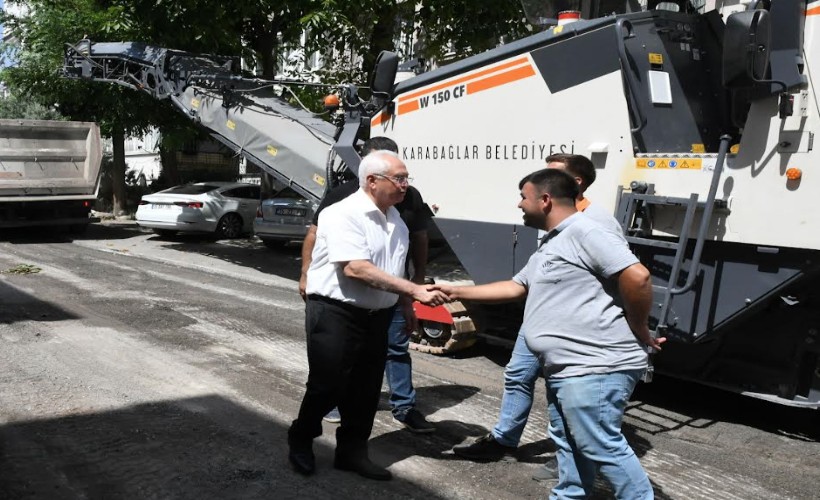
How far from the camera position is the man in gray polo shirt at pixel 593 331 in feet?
10.1

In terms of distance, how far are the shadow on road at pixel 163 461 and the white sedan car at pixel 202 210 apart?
11.4 m

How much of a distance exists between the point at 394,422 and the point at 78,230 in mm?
13705

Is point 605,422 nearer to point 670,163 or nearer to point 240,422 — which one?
point 670,163

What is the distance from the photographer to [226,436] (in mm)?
4617

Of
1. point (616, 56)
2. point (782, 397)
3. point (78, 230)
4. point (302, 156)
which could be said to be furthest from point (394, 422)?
point (78, 230)

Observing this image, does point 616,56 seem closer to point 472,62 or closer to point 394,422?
point 472,62

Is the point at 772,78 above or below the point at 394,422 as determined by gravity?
above

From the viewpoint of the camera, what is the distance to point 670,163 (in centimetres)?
500

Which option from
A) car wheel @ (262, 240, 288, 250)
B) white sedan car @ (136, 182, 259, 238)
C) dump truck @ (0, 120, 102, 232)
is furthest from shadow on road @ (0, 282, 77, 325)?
white sedan car @ (136, 182, 259, 238)

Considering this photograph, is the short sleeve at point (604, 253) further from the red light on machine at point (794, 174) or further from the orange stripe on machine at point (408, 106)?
the orange stripe on machine at point (408, 106)

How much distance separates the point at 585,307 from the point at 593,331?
10 cm

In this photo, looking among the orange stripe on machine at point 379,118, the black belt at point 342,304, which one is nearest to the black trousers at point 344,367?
the black belt at point 342,304

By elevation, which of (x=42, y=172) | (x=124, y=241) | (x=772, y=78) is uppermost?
(x=772, y=78)

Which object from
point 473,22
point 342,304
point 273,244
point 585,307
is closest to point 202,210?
point 273,244
